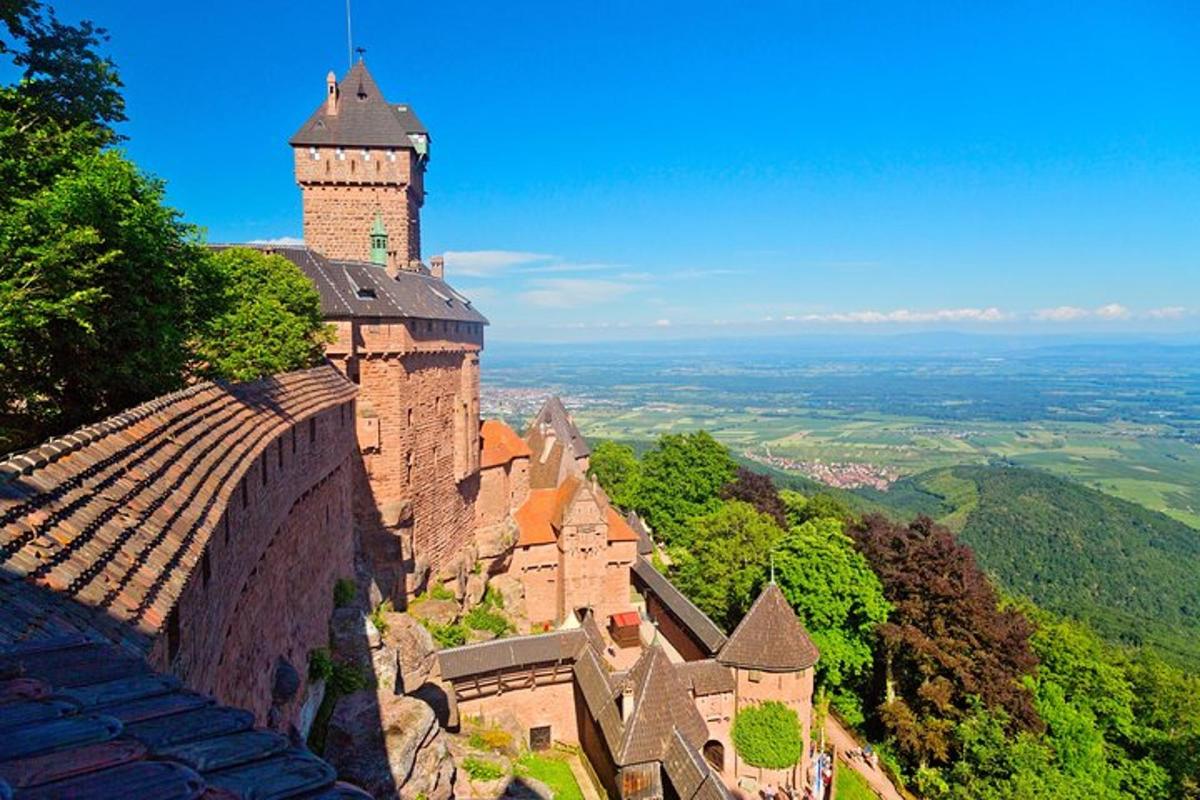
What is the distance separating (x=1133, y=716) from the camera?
2473cm

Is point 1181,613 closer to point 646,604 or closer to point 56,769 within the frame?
point 646,604

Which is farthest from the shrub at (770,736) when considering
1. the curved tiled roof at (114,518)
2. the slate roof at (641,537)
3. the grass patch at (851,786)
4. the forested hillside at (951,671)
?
the curved tiled roof at (114,518)

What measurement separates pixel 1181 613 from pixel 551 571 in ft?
225

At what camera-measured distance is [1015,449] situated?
163500 millimetres

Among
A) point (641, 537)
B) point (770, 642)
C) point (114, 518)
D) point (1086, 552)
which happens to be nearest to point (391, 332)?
point (770, 642)

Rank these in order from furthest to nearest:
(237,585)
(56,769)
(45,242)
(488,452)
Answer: (488,452) < (45,242) < (237,585) < (56,769)

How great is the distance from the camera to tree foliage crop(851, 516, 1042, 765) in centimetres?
2236

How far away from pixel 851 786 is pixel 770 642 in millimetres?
5709

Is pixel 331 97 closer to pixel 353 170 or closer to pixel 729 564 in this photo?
pixel 353 170

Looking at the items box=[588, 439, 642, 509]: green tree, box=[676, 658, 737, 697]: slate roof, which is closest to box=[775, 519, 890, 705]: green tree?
box=[676, 658, 737, 697]: slate roof

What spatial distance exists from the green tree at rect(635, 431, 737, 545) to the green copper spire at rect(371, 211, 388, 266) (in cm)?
2301

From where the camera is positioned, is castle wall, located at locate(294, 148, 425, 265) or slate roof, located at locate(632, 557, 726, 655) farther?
slate roof, located at locate(632, 557, 726, 655)

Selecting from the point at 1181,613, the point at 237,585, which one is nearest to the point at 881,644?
the point at 237,585

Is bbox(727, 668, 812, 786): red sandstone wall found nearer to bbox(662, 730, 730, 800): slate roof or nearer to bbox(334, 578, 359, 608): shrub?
bbox(662, 730, 730, 800): slate roof
